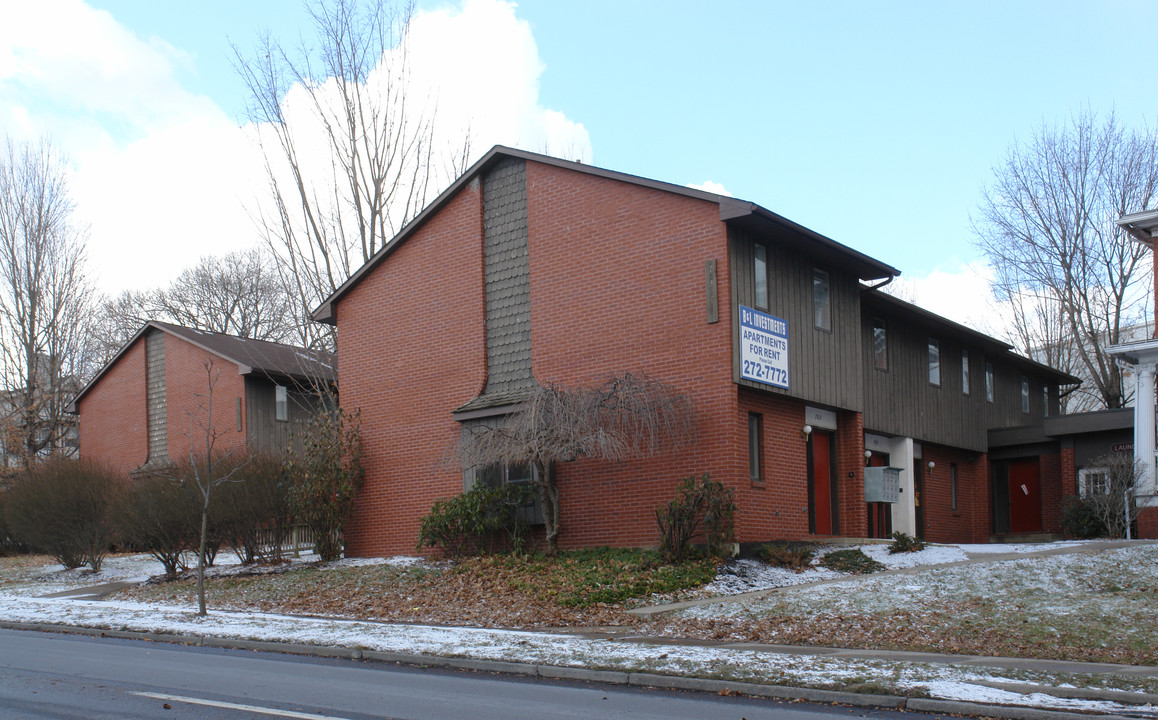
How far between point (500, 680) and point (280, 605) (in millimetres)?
8020

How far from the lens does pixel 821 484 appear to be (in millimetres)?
21766

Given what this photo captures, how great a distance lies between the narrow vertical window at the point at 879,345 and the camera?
24.2 m

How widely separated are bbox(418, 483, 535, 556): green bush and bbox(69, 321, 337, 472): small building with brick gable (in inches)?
490

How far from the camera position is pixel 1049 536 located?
28.0m

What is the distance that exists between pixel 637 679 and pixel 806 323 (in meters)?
11.9

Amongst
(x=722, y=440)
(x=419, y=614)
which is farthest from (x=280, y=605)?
(x=722, y=440)

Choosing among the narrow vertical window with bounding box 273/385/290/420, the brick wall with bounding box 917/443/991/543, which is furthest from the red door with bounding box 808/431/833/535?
the narrow vertical window with bounding box 273/385/290/420

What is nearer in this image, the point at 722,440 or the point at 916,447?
the point at 722,440

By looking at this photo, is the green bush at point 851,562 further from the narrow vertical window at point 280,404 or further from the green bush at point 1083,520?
the narrow vertical window at point 280,404

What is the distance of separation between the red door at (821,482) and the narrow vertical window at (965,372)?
859 centimetres

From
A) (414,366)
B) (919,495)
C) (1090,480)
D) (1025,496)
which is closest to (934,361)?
(919,495)

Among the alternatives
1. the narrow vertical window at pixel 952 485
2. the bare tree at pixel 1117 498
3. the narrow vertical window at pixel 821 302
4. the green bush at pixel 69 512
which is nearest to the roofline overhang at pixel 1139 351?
the bare tree at pixel 1117 498

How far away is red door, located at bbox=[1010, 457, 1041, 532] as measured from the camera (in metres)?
29.9

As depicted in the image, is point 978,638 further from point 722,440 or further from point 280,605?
point 280,605
